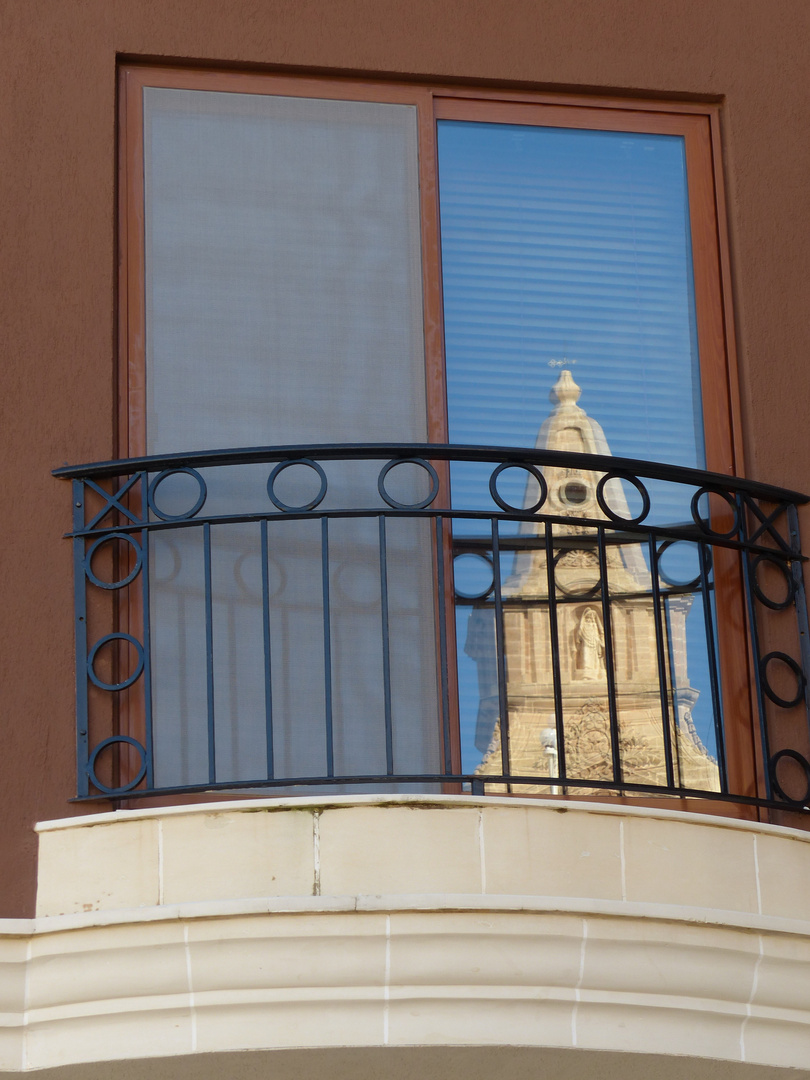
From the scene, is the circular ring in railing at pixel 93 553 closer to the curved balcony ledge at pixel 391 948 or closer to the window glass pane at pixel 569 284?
the curved balcony ledge at pixel 391 948

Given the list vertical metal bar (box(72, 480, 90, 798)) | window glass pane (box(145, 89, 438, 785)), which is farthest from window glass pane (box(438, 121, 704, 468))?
vertical metal bar (box(72, 480, 90, 798))

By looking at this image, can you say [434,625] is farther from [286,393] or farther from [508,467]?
[286,393]

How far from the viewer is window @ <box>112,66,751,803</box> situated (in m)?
5.21

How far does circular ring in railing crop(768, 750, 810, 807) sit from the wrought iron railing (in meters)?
0.01

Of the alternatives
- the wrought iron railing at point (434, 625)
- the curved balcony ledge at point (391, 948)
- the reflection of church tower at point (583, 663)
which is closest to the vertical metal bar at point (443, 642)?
the wrought iron railing at point (434, 625)

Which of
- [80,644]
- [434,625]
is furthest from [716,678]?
[80,644]

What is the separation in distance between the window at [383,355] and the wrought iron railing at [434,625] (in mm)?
14

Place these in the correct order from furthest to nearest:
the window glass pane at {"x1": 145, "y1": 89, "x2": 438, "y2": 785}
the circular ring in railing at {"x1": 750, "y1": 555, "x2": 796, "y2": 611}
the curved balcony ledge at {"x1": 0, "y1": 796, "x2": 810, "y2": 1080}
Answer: the circular ring in railing at {"x1": 750, "y1": 555, "x2": 796, "y2": 611}, the window glass pane at {"x1": 145, "y1": 89, "x2": 438, "y2": 785}, the curved balcony ledge at {"x1": 0, "y1": 796, "x2": 810, "y2": 1080}

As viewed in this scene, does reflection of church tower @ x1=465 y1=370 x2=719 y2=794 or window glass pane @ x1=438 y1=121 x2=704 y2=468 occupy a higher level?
window glass pane @ x1=438 y1=121 x2=704 y2=468

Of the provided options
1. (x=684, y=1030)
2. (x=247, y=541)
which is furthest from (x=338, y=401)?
(x=684, y=1030)

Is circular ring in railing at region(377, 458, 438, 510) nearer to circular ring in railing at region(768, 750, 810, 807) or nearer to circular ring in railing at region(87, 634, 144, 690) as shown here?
circular ring in railing at region(87, 634, 144, 690)

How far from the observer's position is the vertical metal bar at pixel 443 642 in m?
4.88

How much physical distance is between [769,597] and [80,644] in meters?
2.23

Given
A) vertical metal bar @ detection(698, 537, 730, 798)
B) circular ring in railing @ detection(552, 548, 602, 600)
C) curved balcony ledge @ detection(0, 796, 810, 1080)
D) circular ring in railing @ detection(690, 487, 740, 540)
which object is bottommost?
curved balcony ledge @ detection(0, 796, 810, 1080)
